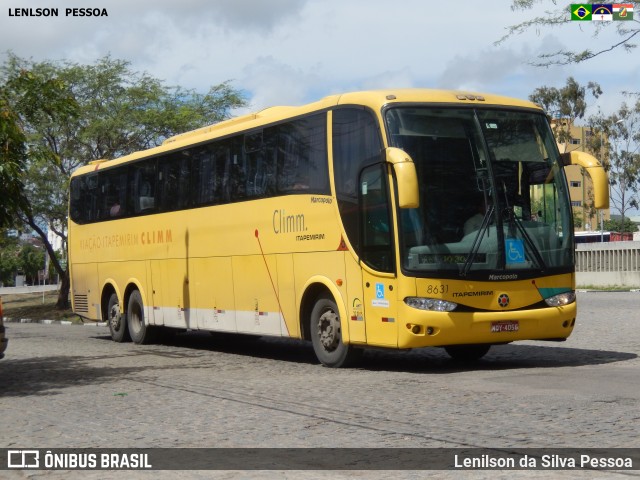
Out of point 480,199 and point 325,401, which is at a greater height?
point 480,199

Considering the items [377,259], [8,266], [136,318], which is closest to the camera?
[377,259]

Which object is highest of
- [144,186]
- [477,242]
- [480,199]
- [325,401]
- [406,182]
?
[144,186]

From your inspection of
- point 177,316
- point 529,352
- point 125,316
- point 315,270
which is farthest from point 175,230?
point 529,352

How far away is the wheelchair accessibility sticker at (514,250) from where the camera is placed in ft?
47.6

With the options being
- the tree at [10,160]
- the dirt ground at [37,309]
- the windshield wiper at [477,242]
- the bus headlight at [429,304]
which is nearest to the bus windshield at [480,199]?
the windshield wiper at [477,242]

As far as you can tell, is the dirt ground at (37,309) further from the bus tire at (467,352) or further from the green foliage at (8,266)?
the green foliage at (8,266)

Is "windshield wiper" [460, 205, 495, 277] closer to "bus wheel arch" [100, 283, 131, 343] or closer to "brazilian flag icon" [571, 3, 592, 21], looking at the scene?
"brazilian flag icon" [571, 3, 592, 21]

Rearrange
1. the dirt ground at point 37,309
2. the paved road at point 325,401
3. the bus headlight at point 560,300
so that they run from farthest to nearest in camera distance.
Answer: the dirt ground at point 37,309 < the bus headlight at point 560,300 < the paved road at point 325,401

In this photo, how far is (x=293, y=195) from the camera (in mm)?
16547

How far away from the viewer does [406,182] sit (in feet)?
44.1

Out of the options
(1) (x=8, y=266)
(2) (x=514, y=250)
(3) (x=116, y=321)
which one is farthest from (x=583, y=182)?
(2) (x=514, y=250)

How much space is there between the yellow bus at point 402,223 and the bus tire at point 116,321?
589 cm

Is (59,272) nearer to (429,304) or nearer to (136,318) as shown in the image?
(136,318)

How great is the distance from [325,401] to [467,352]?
565 centimetres
